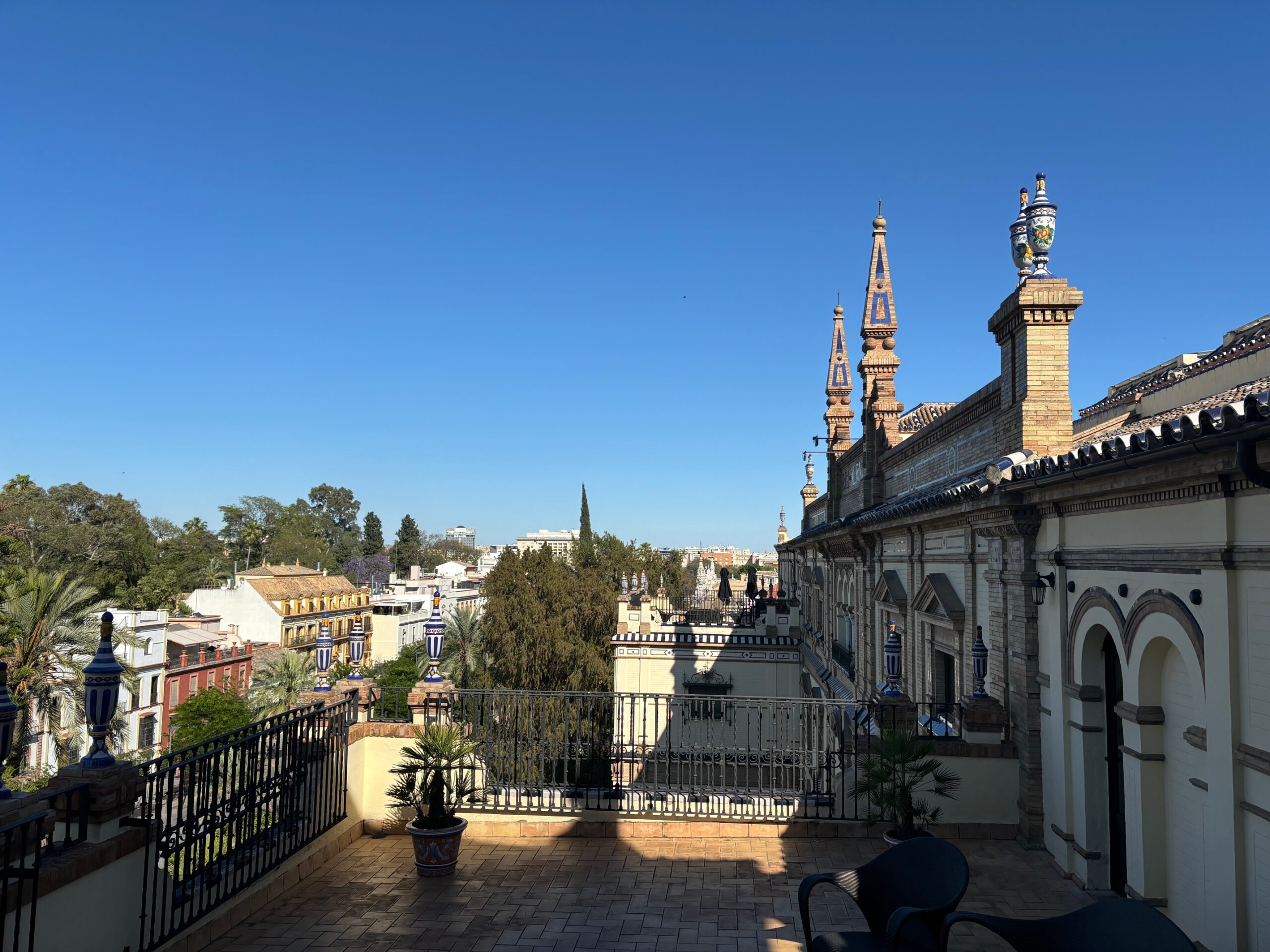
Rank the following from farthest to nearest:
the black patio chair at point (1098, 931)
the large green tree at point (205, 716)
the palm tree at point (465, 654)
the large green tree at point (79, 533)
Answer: the large green tree at point (79, 533) → the palm tree at point (465, 654) → the large green tree at point (205, 716) → the black patio chair at point (1098, 931)

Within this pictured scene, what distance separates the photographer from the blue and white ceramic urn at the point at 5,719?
12.8 feet

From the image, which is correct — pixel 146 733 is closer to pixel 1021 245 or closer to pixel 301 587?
pixel 301 587

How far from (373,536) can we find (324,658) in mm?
107820

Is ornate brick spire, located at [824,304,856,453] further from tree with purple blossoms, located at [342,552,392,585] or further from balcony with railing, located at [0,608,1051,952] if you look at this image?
tree with purple blossoms, located at [342,552,392,585]

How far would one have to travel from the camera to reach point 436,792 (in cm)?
719

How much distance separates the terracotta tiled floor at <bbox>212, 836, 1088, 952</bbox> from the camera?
5.80 metres

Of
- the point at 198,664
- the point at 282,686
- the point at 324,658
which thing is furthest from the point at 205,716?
the point at 324,658

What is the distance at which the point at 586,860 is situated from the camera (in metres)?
7.53

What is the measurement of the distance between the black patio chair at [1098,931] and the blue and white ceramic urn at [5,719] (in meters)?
4.45

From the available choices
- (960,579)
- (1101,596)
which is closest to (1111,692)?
(1101,596)

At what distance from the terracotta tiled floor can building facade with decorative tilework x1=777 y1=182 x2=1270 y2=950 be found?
100 centimetres

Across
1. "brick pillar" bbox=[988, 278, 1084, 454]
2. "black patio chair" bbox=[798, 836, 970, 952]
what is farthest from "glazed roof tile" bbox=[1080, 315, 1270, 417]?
"black patio chair" bbox=[798, 836, 970, 952]

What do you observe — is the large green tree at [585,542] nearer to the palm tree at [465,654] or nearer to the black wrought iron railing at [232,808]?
the palm tree at [465,654]

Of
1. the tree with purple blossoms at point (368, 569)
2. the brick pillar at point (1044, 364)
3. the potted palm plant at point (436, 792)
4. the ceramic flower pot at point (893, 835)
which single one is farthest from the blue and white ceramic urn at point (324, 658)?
the tree with purple blossoms at point (368, 569)
